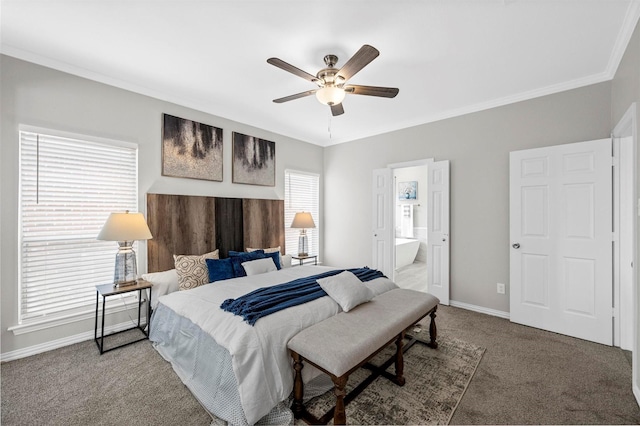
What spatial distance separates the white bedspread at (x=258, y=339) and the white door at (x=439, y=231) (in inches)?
89.6

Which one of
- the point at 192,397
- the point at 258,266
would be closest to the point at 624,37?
the point at 258,266

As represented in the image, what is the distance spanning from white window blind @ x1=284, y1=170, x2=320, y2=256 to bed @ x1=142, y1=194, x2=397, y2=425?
1716 millimetres

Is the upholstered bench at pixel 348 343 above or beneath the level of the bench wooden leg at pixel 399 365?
above

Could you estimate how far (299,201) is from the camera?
512 cm

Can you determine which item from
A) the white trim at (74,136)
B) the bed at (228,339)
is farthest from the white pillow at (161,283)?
the white trim at (74,136)

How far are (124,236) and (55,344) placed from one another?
4.09 feet

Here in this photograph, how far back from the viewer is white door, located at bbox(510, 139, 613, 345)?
276 cm

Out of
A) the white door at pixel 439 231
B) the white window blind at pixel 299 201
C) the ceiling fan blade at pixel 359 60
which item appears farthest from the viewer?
the white window blind at pixel 299 201

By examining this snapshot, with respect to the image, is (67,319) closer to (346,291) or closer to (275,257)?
(275,257)

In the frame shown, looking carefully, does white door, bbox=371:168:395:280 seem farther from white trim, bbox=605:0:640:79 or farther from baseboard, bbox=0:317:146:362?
baseboard, bbox=0:317:146:362

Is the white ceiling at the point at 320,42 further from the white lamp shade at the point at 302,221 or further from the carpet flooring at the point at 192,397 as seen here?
the carpet flooring at the point at 192,397

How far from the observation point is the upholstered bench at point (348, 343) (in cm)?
160

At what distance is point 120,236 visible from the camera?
257cm

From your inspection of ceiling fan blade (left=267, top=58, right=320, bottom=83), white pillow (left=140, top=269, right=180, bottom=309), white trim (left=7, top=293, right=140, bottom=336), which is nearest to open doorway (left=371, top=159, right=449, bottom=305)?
ceiling fan blade (left=267, top=58, right=320, bottom=83)
